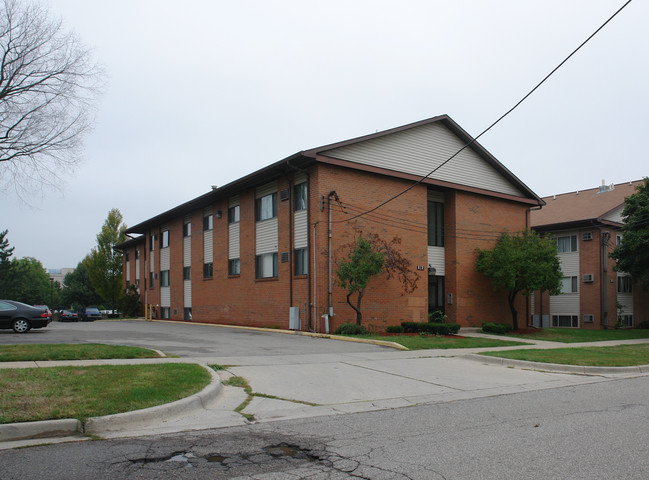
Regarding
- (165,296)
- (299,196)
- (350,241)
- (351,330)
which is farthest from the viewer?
(165,296)

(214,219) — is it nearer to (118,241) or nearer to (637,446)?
(637,446)

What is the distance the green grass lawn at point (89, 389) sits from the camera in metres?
6.78

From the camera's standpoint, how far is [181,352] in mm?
14000

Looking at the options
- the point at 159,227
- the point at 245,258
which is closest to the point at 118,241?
the point at 159,227

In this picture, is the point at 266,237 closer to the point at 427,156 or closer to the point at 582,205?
the point at 427,156

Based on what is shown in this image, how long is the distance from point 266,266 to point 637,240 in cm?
1884

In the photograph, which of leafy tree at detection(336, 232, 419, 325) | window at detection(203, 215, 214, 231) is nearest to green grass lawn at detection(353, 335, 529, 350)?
leafy tree at detection(336, 232, 419, 325)

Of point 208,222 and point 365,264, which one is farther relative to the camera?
point 208,222

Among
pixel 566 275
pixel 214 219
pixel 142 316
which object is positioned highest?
pixel 214 219

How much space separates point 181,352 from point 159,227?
1047 inches

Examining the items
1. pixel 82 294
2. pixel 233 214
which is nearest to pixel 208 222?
pixel 233 214

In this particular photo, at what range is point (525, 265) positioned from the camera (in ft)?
81.8

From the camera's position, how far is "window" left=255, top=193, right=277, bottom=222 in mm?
25266

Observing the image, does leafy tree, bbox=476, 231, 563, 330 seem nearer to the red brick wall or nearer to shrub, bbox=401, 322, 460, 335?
the red brick wall
